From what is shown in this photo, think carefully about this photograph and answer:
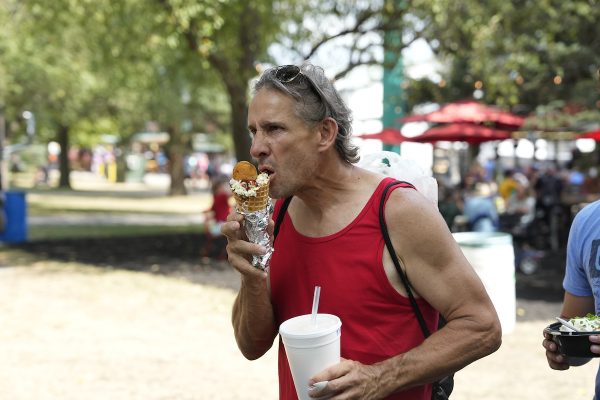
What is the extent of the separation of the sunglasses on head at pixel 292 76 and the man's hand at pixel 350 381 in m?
0.73

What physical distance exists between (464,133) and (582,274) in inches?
499

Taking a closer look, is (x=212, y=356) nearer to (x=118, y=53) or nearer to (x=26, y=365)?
(x=26, y=365)

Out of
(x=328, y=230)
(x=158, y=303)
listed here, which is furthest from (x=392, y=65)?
(x=328, y=230)

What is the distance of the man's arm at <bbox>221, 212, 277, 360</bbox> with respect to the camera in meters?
2.12

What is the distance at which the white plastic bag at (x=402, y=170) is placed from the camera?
2.85 meters

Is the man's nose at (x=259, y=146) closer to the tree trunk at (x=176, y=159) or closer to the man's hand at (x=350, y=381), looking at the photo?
the man's hand at (x=350, y=381)

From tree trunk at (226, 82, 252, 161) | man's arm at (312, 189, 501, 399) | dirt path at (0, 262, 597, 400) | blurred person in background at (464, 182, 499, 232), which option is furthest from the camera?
tree trunk at (226, 82, 252, 161)

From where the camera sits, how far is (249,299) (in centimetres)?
228

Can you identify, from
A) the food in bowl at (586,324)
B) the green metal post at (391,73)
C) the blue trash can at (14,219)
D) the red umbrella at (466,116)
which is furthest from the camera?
the blue trash can at (14,219)

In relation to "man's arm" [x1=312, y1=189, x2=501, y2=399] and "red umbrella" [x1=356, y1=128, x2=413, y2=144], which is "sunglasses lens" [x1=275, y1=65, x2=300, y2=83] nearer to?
"man's arm" [x1=312, y1=189, x2=501, y2=399]

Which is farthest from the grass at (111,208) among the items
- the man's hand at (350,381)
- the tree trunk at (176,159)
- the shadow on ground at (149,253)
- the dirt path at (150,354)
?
the man's hand at (350,381)

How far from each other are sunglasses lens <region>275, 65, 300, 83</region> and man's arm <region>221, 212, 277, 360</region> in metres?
0.40

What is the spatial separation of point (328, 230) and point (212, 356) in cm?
553

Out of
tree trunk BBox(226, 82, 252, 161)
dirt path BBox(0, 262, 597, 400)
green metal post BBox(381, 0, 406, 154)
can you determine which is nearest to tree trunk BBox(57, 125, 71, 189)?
tree trunk BBox(226, 82, 252, 161)
